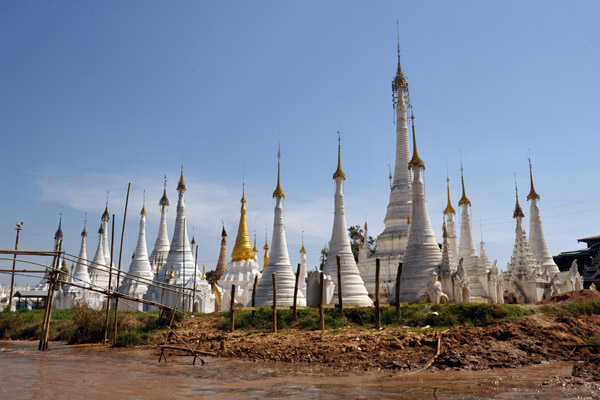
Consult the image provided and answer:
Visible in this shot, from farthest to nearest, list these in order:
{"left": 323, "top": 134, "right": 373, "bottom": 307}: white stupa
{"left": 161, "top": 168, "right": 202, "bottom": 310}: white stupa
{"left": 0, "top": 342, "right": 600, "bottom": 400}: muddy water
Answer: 1. {"left": 161, "top": 168, "right": 202, "bottom": 310}: white stupa
2. {"left": 323, "top": 134, "right": 373, "bottom": 307}: white stupa
3. {"left": 0, "top": 342, "right": 600, "bottom": 400}: muddy water

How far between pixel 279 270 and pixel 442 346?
46.4 feet

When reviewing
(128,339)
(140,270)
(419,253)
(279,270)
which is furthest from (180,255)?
(419,253)

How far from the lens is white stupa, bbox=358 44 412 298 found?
32938mm

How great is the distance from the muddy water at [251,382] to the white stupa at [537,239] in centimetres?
2417

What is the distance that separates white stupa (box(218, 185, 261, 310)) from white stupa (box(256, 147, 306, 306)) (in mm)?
9418

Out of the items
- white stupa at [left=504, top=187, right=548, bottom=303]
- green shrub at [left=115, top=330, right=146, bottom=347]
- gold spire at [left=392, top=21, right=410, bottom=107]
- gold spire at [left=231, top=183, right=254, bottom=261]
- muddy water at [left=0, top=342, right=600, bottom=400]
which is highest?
gold spire at [left=392, top=21, right=410, bottom=107]

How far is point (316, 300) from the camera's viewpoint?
26.2 m

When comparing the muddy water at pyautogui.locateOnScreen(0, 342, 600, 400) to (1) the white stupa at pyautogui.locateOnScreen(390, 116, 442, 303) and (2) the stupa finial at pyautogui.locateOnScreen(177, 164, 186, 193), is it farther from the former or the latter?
(2) the stupa finial at pyautogui.locateOnScreen(177, 164, 186, 193)

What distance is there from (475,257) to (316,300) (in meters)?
13.7

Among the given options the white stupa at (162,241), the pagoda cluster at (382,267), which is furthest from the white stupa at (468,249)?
the white stupa at (162,241)

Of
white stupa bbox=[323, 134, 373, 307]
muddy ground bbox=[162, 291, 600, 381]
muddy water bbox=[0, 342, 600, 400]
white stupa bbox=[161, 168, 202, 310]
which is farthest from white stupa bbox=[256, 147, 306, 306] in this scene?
muddy water bbox=[0, 342, 600, 400]

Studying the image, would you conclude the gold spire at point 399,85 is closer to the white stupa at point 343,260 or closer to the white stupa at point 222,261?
the white stupa at point 343,260

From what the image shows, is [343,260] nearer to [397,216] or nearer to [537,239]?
[397,216]

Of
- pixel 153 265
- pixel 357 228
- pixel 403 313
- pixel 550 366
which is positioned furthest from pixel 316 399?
pixel 357 228
